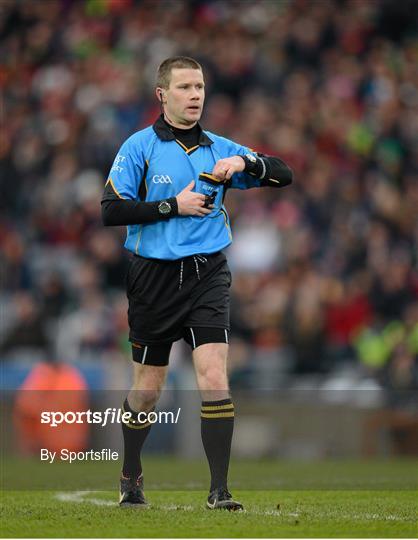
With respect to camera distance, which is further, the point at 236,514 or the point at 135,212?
the point at 135,212

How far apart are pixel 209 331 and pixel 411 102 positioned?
36.0 ft

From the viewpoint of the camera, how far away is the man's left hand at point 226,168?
6836 millimetres

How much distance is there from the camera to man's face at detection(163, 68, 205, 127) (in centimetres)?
693

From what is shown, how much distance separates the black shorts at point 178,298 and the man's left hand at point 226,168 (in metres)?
0.43

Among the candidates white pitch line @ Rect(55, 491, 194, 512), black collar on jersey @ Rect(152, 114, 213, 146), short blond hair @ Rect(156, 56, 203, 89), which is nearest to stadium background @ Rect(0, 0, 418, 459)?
white pitch line @ Rect(55, 491, 194, 512)

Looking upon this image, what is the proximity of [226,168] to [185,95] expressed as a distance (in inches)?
18.2

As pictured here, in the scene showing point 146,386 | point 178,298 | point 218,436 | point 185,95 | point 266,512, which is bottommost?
point 266,512

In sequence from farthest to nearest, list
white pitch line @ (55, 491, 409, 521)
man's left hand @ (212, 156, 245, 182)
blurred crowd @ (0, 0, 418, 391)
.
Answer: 1. blurred crowd @ (0, 0, 418, 391)
2. man's left hand @ (212, 156, 245, 182)
3. white pitch line @ (55, 491, 409, 521)

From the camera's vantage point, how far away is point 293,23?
18.6 m

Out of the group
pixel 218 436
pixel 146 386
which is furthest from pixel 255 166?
pixel 218 436

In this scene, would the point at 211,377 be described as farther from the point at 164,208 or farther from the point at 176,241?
the point at 164,208

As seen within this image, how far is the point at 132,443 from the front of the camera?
7148 mm

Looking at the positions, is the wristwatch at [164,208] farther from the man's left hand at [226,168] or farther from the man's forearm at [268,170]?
the man's forearm at [268,170]

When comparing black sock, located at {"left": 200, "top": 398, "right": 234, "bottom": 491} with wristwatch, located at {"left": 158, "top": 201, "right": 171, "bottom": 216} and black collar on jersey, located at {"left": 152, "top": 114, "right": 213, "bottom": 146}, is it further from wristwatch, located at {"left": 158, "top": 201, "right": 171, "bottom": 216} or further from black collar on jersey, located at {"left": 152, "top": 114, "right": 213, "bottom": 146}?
black collar on jersey, located at {"left": 152, "top": 114, "right": 213, "bottom": 146}
